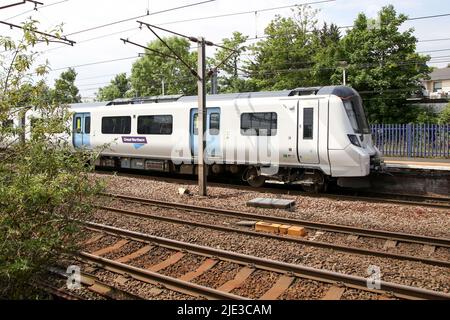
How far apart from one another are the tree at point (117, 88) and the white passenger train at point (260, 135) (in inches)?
1320

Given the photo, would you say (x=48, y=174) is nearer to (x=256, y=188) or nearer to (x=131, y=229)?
(x=131, y=229)

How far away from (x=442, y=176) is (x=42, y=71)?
12013mm

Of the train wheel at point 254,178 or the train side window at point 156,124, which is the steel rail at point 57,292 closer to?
the train wheel at point 254,178

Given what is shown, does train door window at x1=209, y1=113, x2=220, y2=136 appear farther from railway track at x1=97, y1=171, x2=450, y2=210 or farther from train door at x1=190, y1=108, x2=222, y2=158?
railway track at x1=97, y1=171, x2=450, y2=210

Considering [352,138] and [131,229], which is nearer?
[131,229]

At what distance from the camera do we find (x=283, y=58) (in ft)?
107

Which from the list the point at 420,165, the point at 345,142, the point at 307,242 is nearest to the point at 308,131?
the point at 345,142

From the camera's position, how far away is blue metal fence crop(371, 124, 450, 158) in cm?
2122

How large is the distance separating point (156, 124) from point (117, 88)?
118ft

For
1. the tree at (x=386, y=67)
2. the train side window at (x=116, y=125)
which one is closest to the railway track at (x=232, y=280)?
the train side window at (x=116, y=125)

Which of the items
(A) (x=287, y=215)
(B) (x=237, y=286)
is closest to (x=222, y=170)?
(A) (x=287, y=215)

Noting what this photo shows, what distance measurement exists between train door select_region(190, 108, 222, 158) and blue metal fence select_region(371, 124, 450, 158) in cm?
1218

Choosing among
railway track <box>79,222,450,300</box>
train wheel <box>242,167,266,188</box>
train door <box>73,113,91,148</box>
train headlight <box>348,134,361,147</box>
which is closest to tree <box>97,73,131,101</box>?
train door <box>73,113,91,148</box>

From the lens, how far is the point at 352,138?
464 inches
